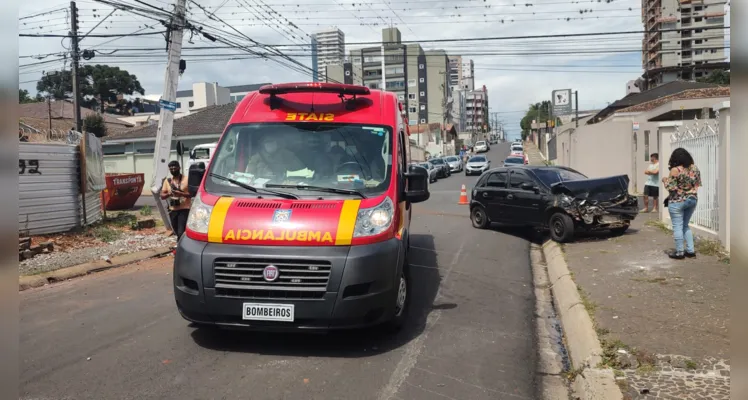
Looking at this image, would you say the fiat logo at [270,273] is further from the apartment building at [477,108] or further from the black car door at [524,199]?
the apartment building at [477,108]

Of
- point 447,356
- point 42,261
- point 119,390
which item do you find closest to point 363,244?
point 447,356

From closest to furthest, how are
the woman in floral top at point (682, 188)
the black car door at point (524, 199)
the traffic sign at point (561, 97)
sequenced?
the woman in floral top at point (682, 188), the black car door at point (524, 199), the traffic sign at point (561, 97)

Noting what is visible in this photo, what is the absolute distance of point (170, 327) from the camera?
616 centimetres

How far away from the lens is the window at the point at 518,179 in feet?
41.5

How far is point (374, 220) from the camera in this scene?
5.38m

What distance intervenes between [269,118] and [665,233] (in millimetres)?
8984

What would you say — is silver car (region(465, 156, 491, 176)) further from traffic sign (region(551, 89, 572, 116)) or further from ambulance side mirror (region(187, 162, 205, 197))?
ambulance side mirror (region(187, 162, 205, 197))

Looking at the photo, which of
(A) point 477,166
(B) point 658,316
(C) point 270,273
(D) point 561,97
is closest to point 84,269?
(C) point 270,273

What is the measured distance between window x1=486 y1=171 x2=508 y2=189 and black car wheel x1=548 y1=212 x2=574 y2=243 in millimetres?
1903

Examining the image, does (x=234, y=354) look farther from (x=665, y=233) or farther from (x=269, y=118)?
(x=665, y=233)

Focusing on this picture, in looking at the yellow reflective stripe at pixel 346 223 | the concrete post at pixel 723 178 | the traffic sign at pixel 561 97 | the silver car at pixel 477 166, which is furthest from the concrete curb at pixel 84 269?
the traffic sign at pixel 561 97

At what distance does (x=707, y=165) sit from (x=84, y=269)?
11123mm

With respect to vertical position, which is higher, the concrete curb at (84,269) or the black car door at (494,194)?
the black car door at (494,194)

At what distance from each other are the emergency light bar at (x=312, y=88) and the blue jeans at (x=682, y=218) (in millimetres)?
5296
